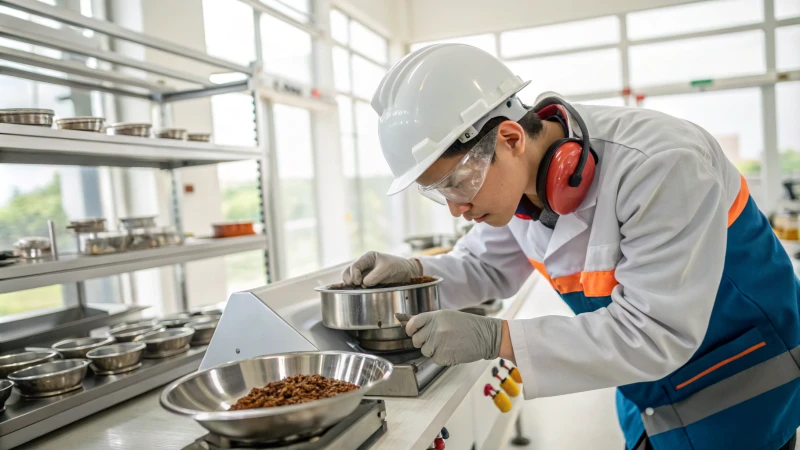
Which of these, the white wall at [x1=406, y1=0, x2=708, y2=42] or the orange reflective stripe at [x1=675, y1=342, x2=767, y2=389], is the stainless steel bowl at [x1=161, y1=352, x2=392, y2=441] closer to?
the orange reflective stripe at [x1=675, y1=342, x2=767, y2=389]

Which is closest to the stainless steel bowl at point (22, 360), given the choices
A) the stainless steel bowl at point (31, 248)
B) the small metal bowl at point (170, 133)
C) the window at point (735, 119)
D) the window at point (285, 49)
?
the stainless steel bowl at point (31, 248)

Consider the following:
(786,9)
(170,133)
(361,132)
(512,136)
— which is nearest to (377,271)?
(512,136)

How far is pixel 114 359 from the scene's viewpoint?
1632 mm

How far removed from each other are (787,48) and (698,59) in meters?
0.92

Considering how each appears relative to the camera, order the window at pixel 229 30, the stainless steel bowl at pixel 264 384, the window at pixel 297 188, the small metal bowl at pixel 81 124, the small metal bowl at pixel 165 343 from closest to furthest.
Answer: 1. the stainless steel bowl at pixel 264 384
2. the small metal bowl at pixel 165 343
3. the small metal bowl at pixel 81 124
4. the window at pixel 229 30
5. the window at pixel 297 188

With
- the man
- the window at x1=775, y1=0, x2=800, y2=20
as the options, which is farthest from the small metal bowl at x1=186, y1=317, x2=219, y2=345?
the window at x1=775, y1=0, x2=800, y2=20

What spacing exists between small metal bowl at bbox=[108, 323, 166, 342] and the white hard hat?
47.3 inches

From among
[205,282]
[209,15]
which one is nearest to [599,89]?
[209,15]

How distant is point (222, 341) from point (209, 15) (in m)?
3.63

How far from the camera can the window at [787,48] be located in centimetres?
637

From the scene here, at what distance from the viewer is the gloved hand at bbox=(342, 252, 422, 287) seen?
5.26 ft

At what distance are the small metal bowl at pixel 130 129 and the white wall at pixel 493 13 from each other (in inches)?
205

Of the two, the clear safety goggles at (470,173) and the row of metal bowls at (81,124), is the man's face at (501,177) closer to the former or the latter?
the clear safety goggles at (470,173)

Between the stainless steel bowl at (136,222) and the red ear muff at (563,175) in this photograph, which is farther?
the stainless steel bowl at (136,222)
